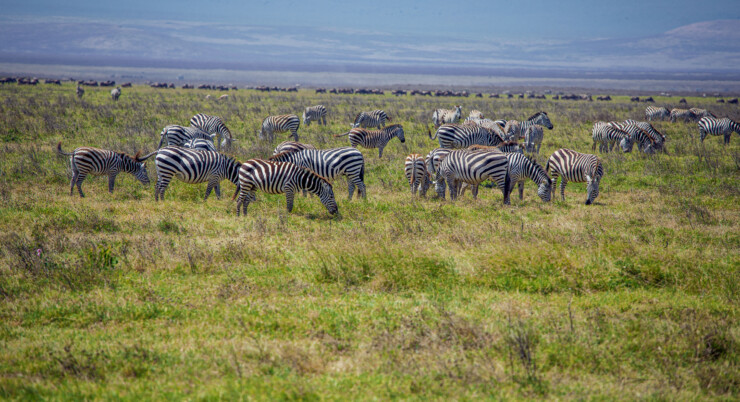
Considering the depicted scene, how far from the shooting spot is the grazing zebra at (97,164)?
551 inches

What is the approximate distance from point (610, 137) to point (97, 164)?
20568 mm

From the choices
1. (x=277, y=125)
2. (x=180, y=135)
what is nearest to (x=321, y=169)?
(x=180, y=135)

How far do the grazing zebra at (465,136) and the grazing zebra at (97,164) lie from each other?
457 inches

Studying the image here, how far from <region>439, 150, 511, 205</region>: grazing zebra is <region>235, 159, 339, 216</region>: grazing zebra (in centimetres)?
409

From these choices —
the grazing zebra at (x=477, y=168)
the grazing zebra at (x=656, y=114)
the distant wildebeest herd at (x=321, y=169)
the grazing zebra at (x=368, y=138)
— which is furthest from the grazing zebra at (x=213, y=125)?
the grazing zebra at (x=656, y=114)

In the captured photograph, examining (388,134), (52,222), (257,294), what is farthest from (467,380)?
(388,134)

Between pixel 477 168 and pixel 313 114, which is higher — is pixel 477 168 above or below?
below

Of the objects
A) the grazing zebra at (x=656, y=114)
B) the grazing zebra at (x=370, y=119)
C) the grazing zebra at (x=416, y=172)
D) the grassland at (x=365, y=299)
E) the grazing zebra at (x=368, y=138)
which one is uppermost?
the grazing zebra at (x=656, y=114)

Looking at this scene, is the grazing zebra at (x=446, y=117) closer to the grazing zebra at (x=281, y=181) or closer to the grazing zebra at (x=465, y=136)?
the grazing zebra at (x=465, y=136)

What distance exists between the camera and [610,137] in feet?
77.3

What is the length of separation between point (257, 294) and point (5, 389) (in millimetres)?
3240

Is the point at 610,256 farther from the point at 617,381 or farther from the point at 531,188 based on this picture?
the point at 531,188

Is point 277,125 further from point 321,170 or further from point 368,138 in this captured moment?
point 321,170

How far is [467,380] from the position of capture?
5605 mm
